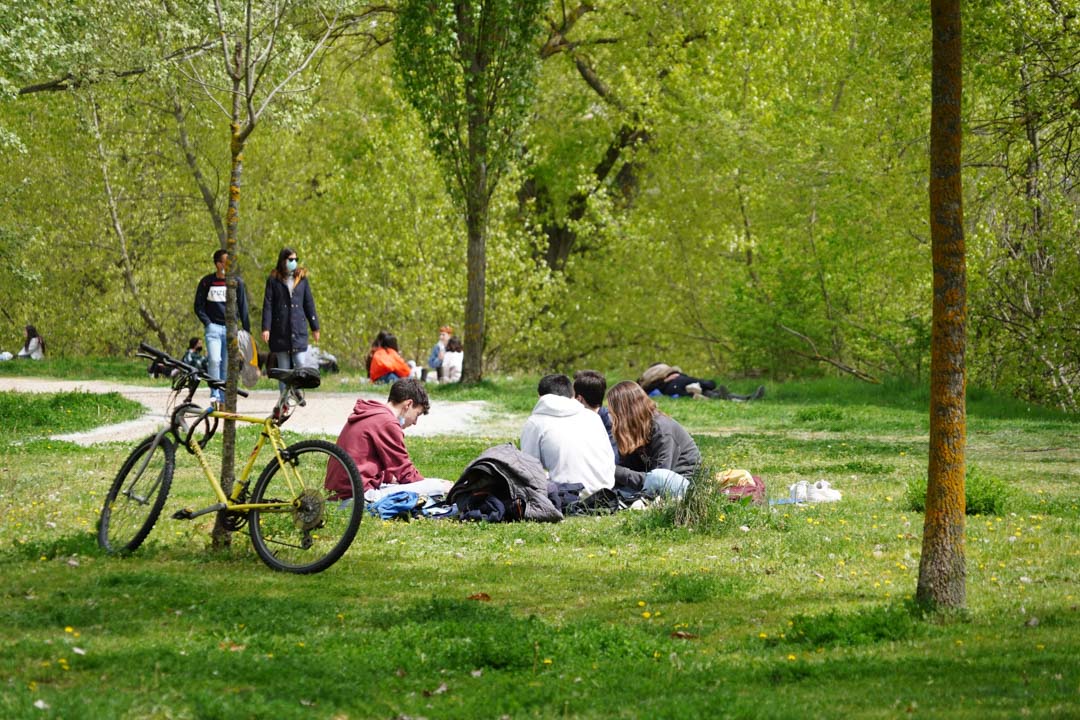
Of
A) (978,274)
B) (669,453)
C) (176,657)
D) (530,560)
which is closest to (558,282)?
(978,274)

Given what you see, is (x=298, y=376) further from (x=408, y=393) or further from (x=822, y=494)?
(x=822, y=494)

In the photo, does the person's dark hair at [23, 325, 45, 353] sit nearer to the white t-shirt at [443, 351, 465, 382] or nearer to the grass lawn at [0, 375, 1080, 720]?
the white t-shirt at [443, 351, 465, 382]

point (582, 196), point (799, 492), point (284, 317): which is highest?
point (582, 196)

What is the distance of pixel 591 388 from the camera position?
40.8 ft

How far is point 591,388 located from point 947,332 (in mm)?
6062

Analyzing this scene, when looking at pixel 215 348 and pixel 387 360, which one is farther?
pixel 387 360

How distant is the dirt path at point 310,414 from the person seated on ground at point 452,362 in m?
6.39

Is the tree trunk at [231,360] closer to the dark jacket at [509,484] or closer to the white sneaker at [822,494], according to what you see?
the dark jacket at [509,484]

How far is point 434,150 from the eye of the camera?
27.4 metres

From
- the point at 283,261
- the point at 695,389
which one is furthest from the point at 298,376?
the point at 695,389

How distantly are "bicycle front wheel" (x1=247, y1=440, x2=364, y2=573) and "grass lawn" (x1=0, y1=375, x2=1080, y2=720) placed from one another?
0.15 meters

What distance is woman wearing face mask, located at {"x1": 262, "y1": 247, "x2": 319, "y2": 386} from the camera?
18938 mm

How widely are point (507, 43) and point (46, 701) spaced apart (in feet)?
75.5

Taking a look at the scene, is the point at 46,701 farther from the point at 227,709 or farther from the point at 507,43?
the point at 507,43
